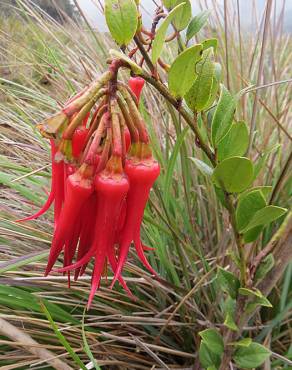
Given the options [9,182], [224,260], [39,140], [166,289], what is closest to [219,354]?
[166,289]

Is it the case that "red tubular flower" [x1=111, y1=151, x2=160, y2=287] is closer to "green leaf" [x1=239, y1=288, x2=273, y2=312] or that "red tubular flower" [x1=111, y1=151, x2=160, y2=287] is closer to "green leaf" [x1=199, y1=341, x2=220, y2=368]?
"green leaf" [x1=239, y1=288, x2=273, y2=312]

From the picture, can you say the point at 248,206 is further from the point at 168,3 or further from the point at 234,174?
the point at 168,3

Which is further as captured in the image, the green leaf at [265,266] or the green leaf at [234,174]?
the green leaf at [265,266]

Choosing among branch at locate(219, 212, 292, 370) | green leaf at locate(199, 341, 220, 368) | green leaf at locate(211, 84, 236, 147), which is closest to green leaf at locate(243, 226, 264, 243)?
branch at locate(219, 212, 292, 370)

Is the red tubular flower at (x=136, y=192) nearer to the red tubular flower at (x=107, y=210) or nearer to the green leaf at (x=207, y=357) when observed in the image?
the red tubular flower at (x=107, y=210)

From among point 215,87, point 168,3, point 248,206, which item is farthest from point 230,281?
point 168,3

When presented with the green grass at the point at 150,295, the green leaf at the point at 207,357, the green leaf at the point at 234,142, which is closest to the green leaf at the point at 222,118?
the green leaf at the point at 234,142

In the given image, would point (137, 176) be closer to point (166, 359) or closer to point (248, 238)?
point (248, 238)
